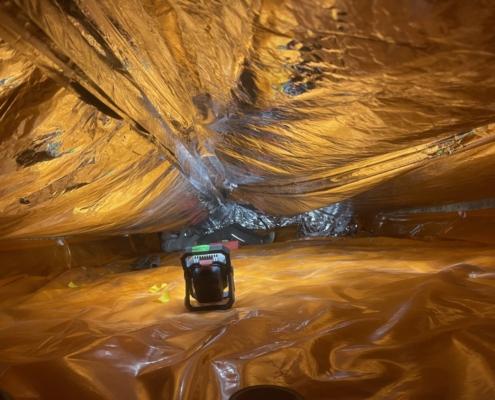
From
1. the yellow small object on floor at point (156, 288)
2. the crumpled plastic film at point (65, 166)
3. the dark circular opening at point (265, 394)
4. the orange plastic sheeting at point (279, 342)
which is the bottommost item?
the yellow small object on floor at point (156, 288)

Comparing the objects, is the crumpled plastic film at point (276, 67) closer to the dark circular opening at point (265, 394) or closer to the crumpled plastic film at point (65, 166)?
the crumpled plastic film at point (65, 166)

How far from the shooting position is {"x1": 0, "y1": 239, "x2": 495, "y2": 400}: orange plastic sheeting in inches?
29.8

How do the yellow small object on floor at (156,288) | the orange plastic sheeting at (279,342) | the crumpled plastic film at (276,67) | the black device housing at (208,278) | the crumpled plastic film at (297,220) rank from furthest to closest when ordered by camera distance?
the crumpled plastic film at (297,220) → the yellow small object on floor at (156,288) → the black device housing at (208,278) → the orange plastic sheeting at (279,342) → the crumpled plastic film at (276,67)

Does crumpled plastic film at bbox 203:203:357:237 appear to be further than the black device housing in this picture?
Yes

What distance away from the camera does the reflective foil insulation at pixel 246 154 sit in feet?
2.12

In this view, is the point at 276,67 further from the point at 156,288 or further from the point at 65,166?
the point at 156,288

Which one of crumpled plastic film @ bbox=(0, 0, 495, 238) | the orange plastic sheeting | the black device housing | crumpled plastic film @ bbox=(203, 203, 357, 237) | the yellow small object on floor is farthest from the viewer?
crumpled plastic film @ bbox=(203, 203, 357, 237)

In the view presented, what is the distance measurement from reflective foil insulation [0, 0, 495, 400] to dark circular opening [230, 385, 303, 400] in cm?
10

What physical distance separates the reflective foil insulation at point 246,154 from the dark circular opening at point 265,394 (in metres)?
0.10

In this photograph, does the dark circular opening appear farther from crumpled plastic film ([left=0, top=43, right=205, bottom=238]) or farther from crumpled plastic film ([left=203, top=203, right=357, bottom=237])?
crumpled plastic film ([left=203, top=203, right=357, bottom=237])

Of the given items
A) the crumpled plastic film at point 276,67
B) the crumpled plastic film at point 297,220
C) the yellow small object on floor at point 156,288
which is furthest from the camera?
the crumpled plastic film at point 297,220

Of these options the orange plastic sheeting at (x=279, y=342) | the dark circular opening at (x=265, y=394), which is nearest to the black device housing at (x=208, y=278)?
the orange plastic sheeting at (x=279, y=342)

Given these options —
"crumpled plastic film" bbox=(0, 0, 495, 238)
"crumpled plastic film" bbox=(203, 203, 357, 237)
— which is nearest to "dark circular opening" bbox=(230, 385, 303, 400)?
"crumpled plastic film" bbox=(0, 0, 495, 238)

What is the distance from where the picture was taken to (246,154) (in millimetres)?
1642
